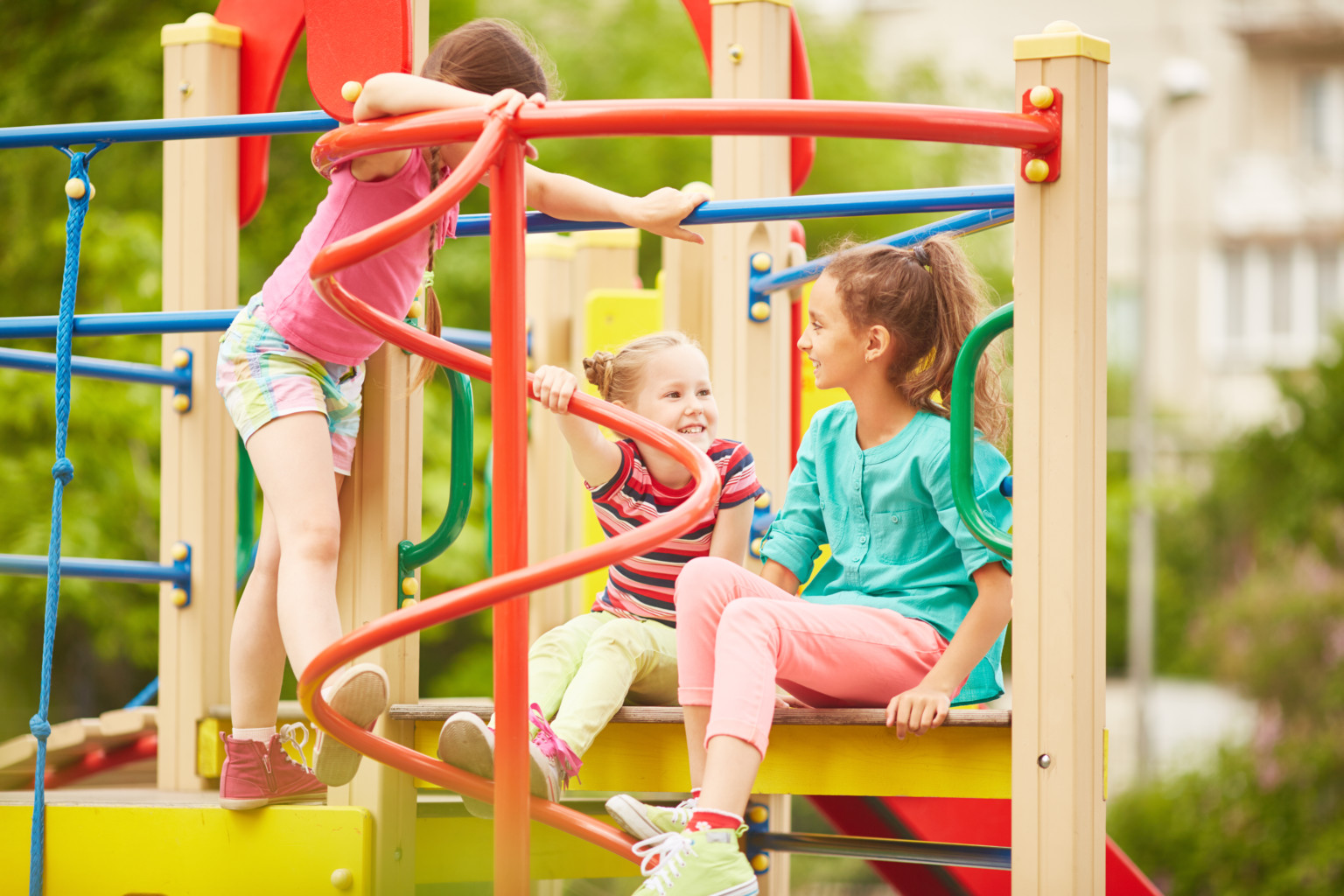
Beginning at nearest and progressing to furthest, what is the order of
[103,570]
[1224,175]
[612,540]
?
[612,540] → [103,570] → [1224,175]

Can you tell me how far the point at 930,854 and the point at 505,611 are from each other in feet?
3.33

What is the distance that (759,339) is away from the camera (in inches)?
130

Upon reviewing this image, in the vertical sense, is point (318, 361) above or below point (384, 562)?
above

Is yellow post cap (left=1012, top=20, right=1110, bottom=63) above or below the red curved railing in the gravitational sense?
above

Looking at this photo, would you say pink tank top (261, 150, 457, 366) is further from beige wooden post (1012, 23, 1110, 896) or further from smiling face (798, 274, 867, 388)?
beige wooden post (1012, 23, 1110, 896)

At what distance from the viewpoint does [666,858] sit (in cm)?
188

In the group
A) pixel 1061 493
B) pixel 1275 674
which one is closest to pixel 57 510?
pixel 1061 493

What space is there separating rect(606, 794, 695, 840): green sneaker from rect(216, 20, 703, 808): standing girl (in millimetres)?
413

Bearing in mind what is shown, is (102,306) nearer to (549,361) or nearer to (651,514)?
(549,361)

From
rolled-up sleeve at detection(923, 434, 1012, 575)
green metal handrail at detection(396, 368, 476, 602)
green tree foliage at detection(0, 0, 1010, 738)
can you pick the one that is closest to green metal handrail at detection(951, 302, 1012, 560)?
rolled-up sleeve at detection(923, 434, 1012, 575)

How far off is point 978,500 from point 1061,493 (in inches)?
11.4

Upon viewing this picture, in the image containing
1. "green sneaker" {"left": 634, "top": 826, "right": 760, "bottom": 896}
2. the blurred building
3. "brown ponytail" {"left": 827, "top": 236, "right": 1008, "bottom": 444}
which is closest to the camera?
"green sneaker" {"left": 634, "top": 826, "right": 760, "bottom": 896}

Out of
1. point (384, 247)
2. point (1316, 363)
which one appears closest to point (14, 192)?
point (384, 247)

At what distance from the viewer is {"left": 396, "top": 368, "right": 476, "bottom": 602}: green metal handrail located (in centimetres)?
238
